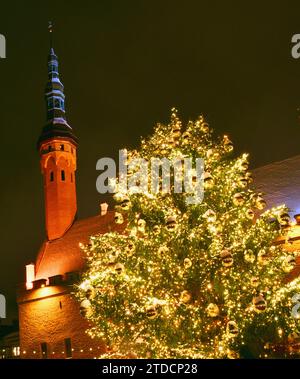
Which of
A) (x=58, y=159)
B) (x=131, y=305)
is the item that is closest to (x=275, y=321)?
(x=131, y=305)

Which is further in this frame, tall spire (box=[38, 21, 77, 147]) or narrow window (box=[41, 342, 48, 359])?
tall spire (box=[38, 21, 77, 147])

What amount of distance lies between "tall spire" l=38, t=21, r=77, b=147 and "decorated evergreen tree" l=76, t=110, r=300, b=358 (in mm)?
20285

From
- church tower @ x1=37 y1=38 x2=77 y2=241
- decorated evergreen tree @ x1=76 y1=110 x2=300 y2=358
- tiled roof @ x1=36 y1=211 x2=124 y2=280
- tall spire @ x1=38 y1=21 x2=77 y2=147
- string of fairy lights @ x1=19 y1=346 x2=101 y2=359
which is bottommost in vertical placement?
string of fairy lights @ x1=19 y1=346 x2=101 y2=359

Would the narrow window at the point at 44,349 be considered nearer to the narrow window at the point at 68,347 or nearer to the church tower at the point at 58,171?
the narrow window at the point at 68,347

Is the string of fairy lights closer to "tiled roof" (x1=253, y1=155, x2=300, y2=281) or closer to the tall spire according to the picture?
"tiled roof" (x1=253, y1=155, x2=300, y2=281)

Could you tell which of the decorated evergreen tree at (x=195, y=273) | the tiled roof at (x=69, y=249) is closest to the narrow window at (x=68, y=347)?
the tiled roof at (x=69, y=249)

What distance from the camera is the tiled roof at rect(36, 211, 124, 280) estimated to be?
28578mm

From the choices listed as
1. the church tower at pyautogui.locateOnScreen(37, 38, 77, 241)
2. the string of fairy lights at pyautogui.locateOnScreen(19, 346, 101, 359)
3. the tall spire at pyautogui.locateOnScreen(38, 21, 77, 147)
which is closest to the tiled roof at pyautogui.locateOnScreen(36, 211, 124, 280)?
the church tower at pyautogui.locateOnScreen(37, 38, 77, 241)

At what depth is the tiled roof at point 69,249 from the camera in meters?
28.6

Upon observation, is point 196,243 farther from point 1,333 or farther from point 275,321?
point 1,333

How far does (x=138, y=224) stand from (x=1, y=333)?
134 ft

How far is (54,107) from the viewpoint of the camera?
35250mm

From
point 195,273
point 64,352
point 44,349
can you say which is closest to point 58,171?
point 44,349

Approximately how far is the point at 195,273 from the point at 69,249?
1711 centimetres
